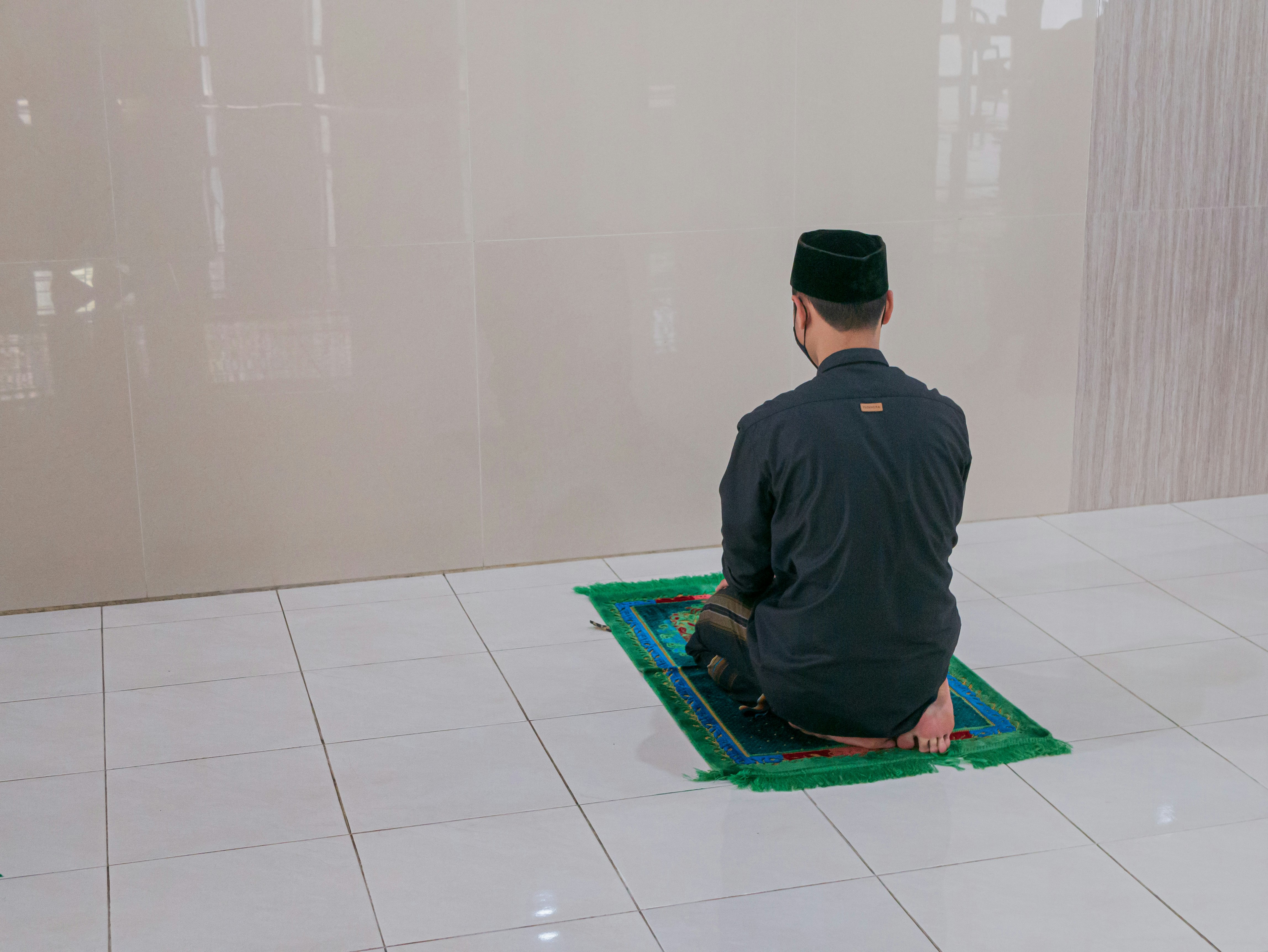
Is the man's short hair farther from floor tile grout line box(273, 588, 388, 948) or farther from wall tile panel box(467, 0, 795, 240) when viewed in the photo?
floor tile grout line box(273, 588, 388, 948)

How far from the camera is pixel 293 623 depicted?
3.23 m

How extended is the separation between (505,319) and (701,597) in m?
0.87

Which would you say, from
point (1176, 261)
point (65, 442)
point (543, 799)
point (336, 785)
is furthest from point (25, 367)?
point (1176, 261)

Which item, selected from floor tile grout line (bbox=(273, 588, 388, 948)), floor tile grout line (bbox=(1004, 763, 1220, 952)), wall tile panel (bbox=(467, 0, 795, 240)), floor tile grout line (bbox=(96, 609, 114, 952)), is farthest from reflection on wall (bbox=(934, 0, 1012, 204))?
floor tile grout line (bbox=(96, 609, 114, 952))

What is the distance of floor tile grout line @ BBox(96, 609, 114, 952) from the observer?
2.03m

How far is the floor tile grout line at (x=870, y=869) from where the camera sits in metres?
2.00

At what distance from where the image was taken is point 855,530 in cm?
240

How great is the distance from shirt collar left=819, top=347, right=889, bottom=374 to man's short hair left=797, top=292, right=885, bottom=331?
0.13 feet

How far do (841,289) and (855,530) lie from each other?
1.45ft

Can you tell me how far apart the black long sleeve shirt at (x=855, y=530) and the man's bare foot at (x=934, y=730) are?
0.04 m

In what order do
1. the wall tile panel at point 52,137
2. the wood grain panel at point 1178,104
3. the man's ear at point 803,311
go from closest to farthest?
1. the man's ear at point 803,311
2. the wall tile panel at point 52,137
3. the wood grain panel at point 1178,104

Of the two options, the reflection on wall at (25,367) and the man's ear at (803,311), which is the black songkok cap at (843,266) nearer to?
the man's ear at (803,311)

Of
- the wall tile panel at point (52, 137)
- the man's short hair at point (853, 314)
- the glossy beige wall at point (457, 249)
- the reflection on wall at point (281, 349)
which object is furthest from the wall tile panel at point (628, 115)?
Result: the man's short hair at point (853, 314)

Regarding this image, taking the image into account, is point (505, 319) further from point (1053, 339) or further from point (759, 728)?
point (1053, 339)
